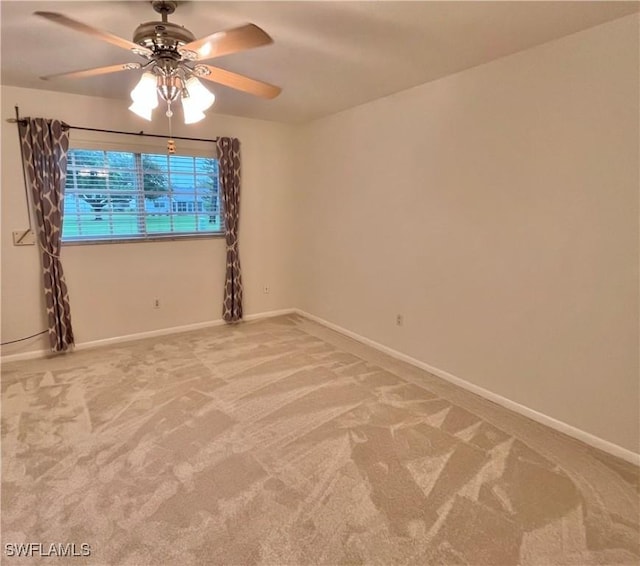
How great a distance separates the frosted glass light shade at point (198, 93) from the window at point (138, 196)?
221 cm

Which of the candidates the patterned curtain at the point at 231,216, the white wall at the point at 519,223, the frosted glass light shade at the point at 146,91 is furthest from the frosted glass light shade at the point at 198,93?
the patterned curtain at the point at 231,216

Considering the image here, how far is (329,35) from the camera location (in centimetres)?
223

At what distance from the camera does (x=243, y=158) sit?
4598 millimetres

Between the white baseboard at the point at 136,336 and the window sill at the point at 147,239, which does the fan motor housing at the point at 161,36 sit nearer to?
the window sill at the point at 147,239

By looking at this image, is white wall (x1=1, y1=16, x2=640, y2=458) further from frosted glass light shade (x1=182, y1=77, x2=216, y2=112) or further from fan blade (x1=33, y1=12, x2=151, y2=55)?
fan blade (x1=33, y1=12, x2=151, y2=55)

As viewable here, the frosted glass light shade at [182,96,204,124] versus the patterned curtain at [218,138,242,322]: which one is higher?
the frosted glass light shade at [182,96,204,124]

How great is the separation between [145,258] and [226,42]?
2954mm

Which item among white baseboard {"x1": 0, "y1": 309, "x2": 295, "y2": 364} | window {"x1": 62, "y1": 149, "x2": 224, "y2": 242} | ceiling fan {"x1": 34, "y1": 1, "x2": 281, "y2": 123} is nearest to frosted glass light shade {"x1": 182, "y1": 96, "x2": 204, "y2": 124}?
ceiling fan {"x1": 34, "y1": 1, "x2": 281, "y2": 123}

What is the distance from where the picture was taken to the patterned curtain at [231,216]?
4.39m

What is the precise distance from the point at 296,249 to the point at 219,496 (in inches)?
136

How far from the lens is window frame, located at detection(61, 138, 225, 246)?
3727mm

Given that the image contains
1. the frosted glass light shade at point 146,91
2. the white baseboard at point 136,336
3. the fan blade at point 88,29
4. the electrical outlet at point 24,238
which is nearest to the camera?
the fan blade at point 88,29

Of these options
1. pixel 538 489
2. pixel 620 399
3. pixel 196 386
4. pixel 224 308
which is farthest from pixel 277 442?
pixel 224 308

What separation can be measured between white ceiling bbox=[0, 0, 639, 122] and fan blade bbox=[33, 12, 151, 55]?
25 cm
